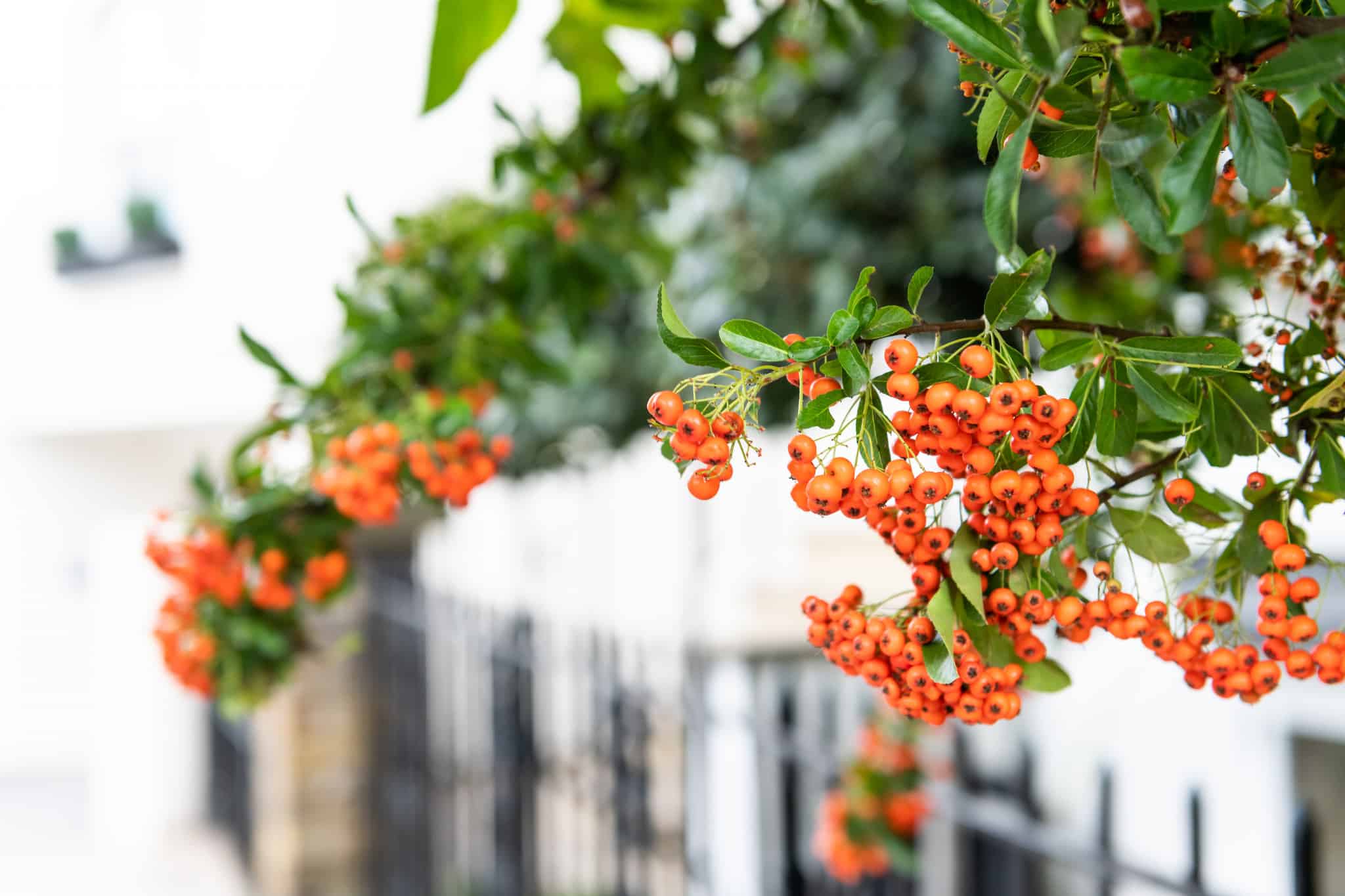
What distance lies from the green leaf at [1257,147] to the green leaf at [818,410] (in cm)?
16

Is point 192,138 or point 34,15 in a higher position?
point 34,15

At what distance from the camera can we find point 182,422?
528 centimetres

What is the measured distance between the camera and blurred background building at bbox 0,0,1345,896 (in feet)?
5.92

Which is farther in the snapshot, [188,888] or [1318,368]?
[188,888]

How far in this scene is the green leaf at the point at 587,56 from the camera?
3.20ft

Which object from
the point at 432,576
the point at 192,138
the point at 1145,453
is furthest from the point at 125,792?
the point at 1145,453

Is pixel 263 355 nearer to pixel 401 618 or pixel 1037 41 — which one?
pixel 1037 41

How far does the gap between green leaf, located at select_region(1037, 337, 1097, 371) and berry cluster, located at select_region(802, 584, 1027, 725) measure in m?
0.11

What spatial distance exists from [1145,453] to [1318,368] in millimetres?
137

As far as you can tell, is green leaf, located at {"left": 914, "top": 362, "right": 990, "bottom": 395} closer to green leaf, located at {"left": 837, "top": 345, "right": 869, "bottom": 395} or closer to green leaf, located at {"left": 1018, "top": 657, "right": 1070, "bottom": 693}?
green leaf, located at {"left": 837, "top": 345, "right": 869, "bottom": 395}

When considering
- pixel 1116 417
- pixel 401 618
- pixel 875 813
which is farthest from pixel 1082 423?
pixel 401 618

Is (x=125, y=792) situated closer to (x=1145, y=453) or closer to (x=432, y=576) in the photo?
(x=432, y=576)

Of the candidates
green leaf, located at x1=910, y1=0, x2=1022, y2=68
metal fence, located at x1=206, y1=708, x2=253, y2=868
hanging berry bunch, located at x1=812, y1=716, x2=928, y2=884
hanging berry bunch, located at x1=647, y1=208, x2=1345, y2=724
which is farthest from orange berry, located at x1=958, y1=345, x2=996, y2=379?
metal fence, located at x1=206, y1=708, x2=253, y2=868

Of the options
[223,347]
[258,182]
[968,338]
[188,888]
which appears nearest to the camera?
[968,338]
